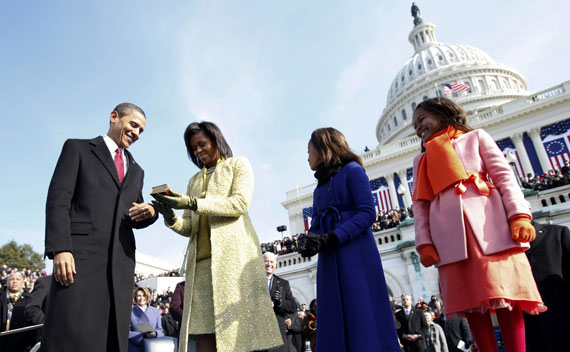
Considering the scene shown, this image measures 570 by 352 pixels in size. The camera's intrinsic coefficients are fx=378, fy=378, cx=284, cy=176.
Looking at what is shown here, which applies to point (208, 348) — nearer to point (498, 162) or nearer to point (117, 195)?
point (117, 195)

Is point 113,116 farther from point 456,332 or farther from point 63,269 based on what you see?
point 456,332

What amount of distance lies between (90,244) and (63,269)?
256 mm

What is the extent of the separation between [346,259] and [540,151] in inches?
1526

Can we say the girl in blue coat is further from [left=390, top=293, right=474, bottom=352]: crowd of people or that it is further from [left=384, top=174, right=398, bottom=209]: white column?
[left=384, top=174, right=398, bottom=209]: white column

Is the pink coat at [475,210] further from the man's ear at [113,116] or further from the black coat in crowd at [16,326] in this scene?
the black coat in crowd at [16,326]

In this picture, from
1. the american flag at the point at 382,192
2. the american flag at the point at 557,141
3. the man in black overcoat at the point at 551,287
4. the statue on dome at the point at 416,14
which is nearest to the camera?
the man in black overcoat at the point at 551,287

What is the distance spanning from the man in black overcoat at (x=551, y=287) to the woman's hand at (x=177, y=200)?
330cm

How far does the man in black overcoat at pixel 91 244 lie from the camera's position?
88.6 inches

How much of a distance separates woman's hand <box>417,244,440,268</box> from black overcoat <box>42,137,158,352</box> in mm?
2134

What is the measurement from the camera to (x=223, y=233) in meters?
2.90

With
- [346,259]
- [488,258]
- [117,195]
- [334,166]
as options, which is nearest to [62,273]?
[117,195]

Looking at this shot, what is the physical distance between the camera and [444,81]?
63.2 meters

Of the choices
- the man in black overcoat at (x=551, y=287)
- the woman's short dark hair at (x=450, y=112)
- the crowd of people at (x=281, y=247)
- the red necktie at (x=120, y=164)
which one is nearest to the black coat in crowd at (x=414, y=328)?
the man in black overcoat at (x=551, y=287)

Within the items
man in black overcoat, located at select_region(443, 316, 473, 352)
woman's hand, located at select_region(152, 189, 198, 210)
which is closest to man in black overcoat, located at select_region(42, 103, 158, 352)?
woman's hand, located at select_region(152, 189, 198, 210)
